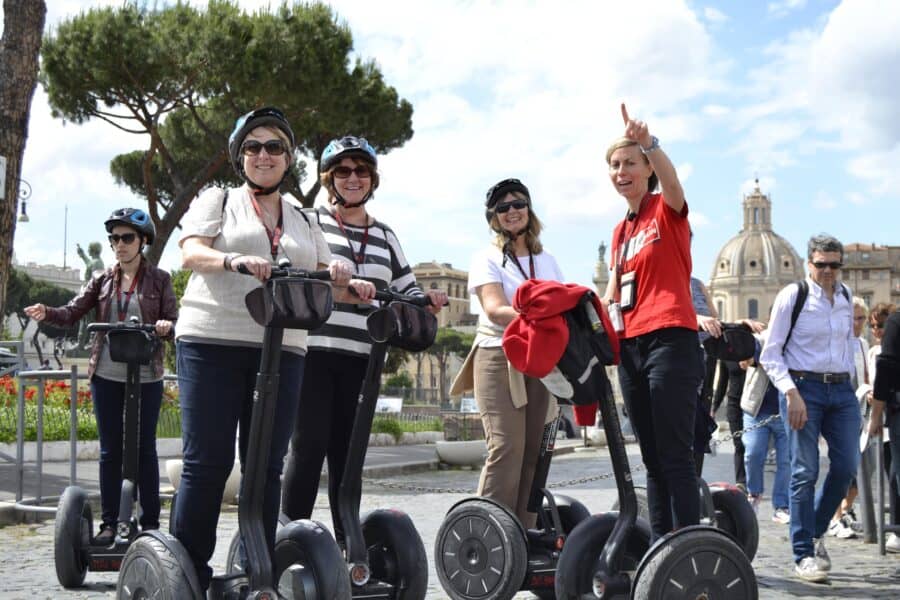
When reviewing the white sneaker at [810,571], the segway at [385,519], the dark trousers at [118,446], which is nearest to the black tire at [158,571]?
the segway at [385,519]

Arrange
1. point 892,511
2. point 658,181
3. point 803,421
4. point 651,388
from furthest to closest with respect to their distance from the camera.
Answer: point 892,511 < point 803,421 < point 658,181 < point 651,388

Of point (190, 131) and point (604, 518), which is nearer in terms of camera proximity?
point (604, 518)

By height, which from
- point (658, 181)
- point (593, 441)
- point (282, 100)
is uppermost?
point (282, 100)

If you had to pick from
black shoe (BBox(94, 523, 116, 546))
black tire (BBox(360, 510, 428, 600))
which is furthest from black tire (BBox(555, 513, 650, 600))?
black shoe (BBox(94, 523, 116, 546))

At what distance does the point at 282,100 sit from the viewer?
69.2 ft

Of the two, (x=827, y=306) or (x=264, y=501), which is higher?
(x=827, y=306)

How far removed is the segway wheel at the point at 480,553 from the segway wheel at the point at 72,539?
168 centimetres

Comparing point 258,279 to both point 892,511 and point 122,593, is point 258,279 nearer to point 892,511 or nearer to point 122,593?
point 122,593

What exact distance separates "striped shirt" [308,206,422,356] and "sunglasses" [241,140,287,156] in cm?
41

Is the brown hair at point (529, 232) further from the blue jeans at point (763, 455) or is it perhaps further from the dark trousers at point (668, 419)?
the blue jeans at point (763, 455)

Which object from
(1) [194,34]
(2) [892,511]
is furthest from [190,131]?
(2) [892,511]

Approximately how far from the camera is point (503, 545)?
436 centimetres

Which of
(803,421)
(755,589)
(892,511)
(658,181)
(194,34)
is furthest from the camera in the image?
(194,34)

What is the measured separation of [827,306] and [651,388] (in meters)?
2.21
